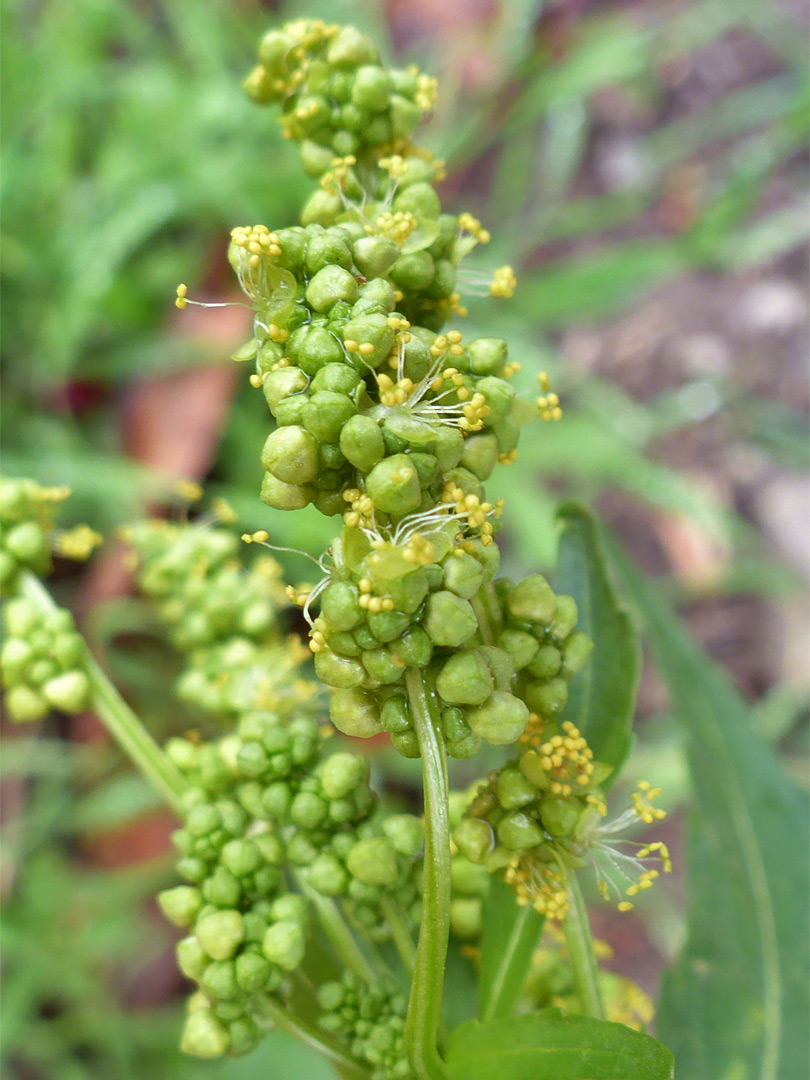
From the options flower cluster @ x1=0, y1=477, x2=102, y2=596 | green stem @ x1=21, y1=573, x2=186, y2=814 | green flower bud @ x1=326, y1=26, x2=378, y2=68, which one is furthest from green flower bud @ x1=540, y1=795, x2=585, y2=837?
green flower bud @ x1=326, y1=26, x2=378, y2=68

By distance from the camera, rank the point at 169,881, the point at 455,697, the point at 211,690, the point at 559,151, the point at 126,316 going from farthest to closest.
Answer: the point at 559,151, the point at 126,316, the point at 169,881, the point at 211,690, the point at 455,697

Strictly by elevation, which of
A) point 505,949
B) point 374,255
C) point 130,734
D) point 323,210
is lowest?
point 505,949

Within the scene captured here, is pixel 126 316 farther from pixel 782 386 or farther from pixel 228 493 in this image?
pixel 782 386

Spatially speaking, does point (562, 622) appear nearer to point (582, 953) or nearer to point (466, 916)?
point (582, 953)

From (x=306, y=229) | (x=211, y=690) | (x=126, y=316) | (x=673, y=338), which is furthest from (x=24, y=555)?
(x=673, y=338)

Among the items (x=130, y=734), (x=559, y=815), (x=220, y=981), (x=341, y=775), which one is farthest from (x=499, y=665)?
(x=130, y=734)

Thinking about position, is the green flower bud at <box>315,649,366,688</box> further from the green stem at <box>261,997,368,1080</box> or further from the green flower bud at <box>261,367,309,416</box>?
the green stem at <box>261,997,368,1080</box>
